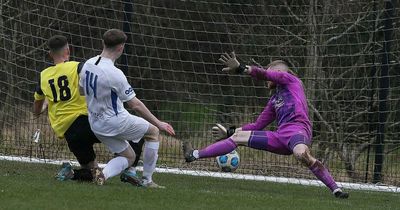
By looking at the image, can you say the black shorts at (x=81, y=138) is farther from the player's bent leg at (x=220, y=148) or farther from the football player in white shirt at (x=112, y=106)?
the player's bent leg at (x=220, y=148)

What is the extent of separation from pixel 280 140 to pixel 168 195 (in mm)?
1849

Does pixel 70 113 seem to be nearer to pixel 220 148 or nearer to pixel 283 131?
pixel 220 148

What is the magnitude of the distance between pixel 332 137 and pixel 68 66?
490 centimetres

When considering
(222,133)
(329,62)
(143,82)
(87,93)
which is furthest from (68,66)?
(329,62)

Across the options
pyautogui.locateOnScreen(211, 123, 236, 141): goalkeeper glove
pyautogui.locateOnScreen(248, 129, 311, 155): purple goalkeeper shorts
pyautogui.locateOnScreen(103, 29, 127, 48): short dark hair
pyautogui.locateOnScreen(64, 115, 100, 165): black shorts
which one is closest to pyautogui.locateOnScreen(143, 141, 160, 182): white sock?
pyautogui.locateOnScreen(64, 115, 100, 165): black shorts

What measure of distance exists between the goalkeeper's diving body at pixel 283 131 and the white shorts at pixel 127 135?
3.61 ft

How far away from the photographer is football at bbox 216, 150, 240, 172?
10.6m

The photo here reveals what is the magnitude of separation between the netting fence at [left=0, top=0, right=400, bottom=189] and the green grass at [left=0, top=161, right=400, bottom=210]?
183 cm

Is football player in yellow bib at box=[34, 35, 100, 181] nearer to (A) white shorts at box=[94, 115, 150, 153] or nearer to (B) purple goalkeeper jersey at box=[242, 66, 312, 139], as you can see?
(A) white shorts at box=[94, 115, 150, 153]

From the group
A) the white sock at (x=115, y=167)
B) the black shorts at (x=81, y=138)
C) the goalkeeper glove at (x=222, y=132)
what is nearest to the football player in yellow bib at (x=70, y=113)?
the black shorts at (x=81, y=138)

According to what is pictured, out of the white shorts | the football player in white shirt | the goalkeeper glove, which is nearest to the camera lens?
the football player in white shirt

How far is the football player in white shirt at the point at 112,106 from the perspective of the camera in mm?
7359

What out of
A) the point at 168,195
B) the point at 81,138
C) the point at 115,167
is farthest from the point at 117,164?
the point at 168,195

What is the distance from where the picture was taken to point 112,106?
7461mm
